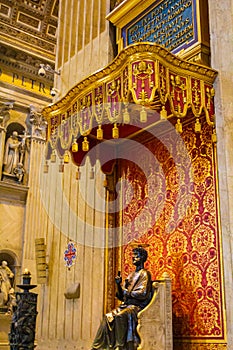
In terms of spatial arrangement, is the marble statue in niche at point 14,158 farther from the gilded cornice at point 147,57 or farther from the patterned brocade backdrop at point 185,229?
the gilded cornice at point 147,57

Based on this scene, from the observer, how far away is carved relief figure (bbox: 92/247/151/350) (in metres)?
4.75

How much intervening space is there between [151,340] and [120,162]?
9.00 feet

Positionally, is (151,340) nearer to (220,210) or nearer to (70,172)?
(220,210)

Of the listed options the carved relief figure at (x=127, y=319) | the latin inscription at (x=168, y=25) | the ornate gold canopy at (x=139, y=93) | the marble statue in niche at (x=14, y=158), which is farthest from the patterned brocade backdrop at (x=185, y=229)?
the marble statue in niche at (x=14, y=158)

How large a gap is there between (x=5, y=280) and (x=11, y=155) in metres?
3.03

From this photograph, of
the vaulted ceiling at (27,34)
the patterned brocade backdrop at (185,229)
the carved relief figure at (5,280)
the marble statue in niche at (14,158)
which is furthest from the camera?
the vaulted ceiling at (27,34)

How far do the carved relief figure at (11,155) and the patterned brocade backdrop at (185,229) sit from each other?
5.88m

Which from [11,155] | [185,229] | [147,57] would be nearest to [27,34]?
[11,155]

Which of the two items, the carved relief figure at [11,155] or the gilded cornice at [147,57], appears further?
the carved relief figure at [11,155]

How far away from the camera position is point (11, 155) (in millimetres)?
11695

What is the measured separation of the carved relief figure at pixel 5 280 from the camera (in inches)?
408

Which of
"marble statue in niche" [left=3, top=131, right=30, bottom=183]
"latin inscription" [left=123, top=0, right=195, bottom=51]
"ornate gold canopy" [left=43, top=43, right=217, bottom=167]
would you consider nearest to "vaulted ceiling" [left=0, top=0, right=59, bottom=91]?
"marble statue in niche" [left=3, top=131, right=30, bottom=183]

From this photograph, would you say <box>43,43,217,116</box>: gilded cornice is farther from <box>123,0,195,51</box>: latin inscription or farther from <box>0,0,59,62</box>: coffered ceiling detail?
<box>0,0,59,62</box>: coffered ceiling detail

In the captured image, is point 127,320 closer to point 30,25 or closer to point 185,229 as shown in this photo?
point 185,229
